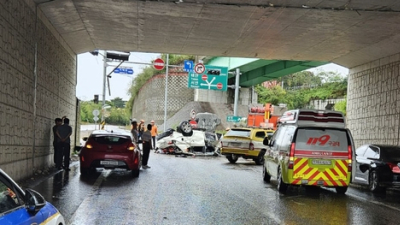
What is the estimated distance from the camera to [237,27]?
15.9 meters

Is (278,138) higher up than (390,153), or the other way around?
(278,138)

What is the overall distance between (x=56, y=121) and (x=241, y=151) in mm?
10275

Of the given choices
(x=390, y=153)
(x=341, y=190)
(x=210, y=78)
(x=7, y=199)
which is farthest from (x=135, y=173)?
(x=210, y=78)

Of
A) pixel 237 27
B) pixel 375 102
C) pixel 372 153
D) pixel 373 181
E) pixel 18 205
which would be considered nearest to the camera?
pixel 18 205

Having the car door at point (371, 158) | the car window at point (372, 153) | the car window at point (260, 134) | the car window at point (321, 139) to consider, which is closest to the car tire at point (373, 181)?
the car door at point (371, 158)

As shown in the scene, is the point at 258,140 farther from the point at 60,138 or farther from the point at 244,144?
the point at 60,138

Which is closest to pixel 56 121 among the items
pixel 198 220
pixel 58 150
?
pixel 58 150

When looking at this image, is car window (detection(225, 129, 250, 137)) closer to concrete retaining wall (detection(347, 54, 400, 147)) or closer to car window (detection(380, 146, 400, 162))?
concrete retaining wall (detection(347, 54, 400, 147))

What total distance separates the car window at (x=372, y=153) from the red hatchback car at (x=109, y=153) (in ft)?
22.8

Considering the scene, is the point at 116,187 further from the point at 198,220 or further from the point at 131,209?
the point at 198,220

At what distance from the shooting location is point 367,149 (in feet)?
48.1

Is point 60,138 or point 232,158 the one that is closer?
point 60,138

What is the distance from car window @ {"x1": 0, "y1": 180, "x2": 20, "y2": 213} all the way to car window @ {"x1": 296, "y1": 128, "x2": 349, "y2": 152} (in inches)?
355

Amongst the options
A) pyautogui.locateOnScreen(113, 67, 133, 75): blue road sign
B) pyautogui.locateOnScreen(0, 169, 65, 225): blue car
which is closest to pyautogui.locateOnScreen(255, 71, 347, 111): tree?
pyautogui.locateOnScreen(113, 67, 133, 75): blue road sign
